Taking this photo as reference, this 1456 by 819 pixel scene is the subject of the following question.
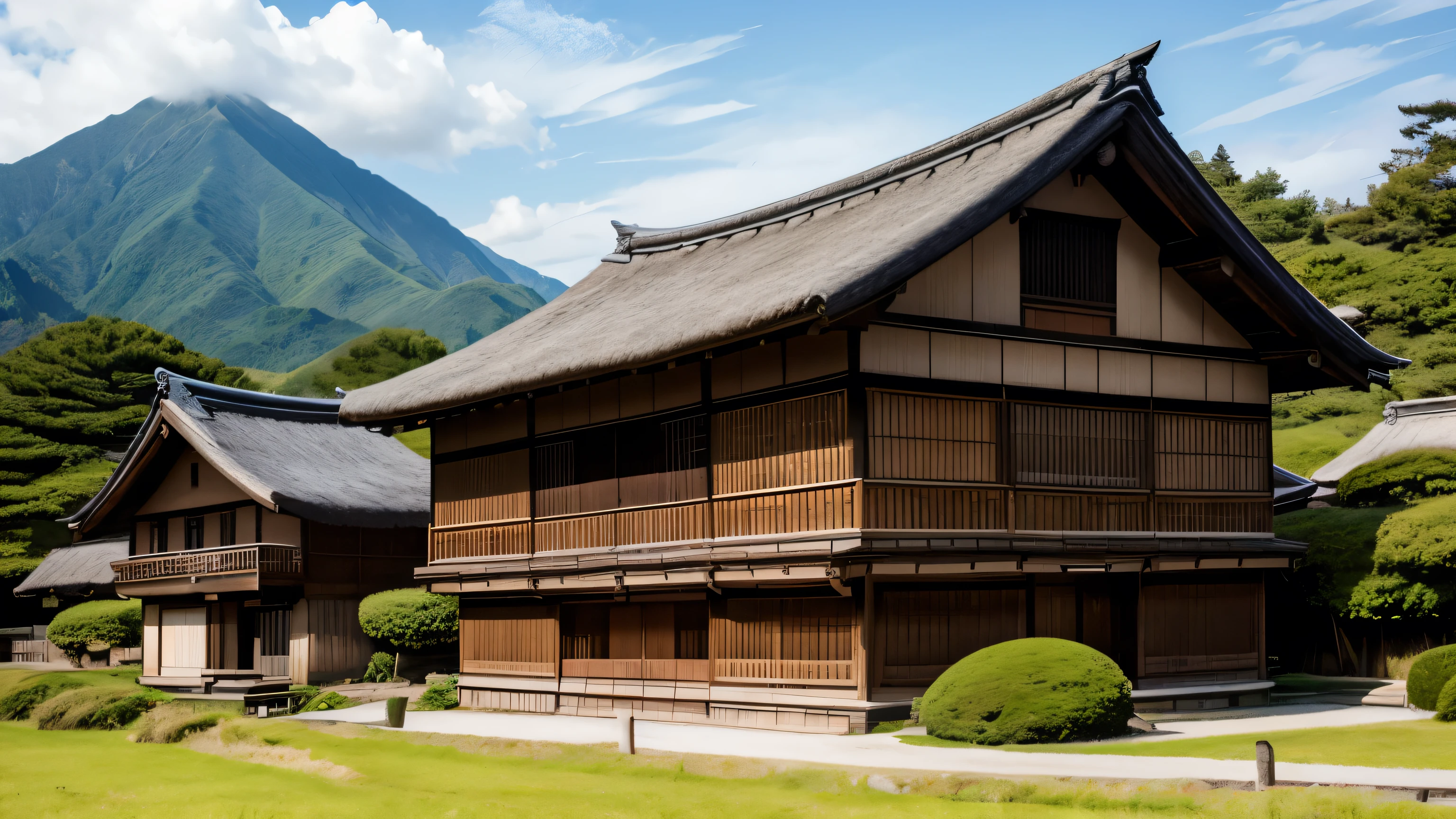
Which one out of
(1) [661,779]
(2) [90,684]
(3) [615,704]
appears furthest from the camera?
(2) [90,684]

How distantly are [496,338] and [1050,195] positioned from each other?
43.3 ft

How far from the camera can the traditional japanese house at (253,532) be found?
99.7 feet

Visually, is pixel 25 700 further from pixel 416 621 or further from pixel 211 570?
pixel 416 621

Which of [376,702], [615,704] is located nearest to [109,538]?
[376,702]

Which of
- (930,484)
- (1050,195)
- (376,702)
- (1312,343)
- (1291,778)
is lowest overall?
(376,702)

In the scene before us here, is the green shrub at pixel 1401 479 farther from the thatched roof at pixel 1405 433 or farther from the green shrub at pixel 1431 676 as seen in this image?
the thatched roof at pixel 1405 433

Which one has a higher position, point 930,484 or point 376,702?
point 930,484

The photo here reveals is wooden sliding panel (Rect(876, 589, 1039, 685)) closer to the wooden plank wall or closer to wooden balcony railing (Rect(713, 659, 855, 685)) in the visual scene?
wooden balcony railing (Rect(713, 659, 855, 685))

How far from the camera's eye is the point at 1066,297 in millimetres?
19359

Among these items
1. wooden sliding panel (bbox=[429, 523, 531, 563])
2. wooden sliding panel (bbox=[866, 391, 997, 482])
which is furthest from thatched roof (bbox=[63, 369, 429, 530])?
wooden sliding panel (bbox=[866, 391, 997, 482])

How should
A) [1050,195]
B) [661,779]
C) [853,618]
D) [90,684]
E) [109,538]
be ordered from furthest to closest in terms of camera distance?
[109,538]
[90,684]
[1050,195]
[853,618]
[661,779]

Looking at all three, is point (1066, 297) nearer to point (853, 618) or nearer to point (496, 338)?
point (853, 618)

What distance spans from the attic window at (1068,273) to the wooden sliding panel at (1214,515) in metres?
2.92

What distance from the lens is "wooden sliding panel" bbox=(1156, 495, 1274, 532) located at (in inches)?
777
